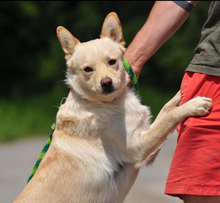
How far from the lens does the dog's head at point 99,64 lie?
10.3 feet

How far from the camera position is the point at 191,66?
289 centimetres

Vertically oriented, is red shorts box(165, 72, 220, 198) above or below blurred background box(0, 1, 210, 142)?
above

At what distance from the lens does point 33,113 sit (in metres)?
10.8

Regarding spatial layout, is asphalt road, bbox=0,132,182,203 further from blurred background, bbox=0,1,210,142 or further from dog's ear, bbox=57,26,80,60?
blurred background, bbox=0,1,210,142

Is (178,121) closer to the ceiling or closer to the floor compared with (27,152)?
closer to the ceiling

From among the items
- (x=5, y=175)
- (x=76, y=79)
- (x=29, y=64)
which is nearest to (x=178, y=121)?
(x=76, y=79)

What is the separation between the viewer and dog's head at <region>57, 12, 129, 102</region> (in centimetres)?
314

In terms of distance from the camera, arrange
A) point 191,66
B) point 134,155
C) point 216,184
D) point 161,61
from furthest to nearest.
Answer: point 161,61
point 134,155
point 191,66
point 216,184

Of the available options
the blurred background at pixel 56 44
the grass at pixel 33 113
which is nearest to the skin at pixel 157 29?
the grass at pixel 33 113

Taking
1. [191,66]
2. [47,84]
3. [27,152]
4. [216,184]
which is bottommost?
[47,84]

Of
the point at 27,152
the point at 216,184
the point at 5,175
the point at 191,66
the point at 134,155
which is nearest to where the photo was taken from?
the point at 216,184

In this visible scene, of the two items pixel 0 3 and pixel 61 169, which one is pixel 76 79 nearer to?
pixel 61 169

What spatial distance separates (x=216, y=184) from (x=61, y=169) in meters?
1.04

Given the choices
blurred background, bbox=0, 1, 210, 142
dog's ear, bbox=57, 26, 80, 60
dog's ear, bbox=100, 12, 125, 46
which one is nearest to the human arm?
dog's ear, bbox=100, 12, 125, 46
